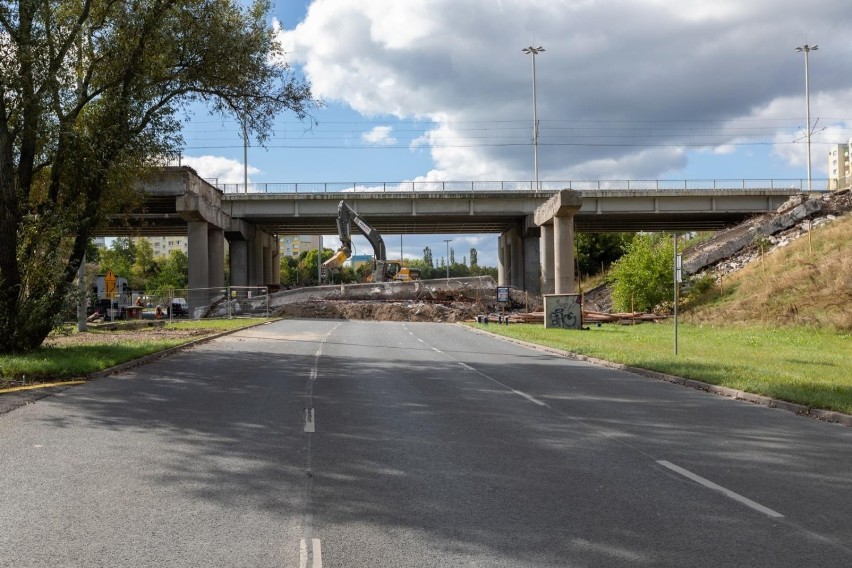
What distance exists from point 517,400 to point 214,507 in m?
7.07

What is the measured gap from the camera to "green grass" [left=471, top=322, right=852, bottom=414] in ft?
42.2

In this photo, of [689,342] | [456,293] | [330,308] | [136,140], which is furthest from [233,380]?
[456,293]

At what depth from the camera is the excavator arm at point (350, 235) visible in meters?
50.5

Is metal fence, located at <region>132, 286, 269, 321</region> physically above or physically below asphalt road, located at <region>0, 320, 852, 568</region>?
above

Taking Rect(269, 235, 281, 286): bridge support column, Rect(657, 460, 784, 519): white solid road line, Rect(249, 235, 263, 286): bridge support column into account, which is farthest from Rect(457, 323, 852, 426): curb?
Rect(269, 235, 281, 286): bridge support column

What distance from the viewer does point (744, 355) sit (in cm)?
1956

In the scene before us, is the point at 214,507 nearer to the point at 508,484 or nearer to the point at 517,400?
the point at 508,484

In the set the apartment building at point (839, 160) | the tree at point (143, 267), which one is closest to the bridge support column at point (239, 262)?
the tree at point (143, 267)

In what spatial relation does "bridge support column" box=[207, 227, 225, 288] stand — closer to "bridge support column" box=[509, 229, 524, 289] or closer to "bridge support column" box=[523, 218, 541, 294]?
"bridge support column" box=[523, 218, 541, 294]

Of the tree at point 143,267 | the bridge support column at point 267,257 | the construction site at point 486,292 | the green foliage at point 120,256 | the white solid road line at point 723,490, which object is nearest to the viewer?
the white solid road line at point 723,490

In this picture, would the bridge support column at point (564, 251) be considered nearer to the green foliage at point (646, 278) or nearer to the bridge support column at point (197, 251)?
the green foliage at point (646, 278)

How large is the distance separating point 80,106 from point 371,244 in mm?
36967

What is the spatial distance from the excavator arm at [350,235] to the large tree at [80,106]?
29400 mm

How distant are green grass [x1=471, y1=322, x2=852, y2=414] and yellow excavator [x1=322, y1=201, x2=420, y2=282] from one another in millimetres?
19937
